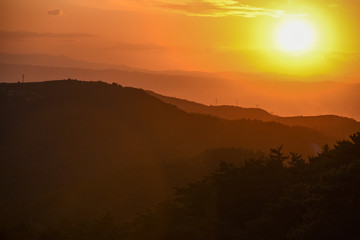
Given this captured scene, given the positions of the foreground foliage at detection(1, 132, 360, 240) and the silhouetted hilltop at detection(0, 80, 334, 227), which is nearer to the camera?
the foreground foliage at detection(1, 132, 360, 240)

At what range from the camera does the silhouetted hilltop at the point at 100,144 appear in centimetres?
9462

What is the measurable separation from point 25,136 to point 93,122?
15.3 m

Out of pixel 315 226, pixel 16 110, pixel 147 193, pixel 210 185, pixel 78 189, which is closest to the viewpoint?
pixel 315 226

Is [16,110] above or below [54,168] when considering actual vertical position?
above

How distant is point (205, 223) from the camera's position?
42.4 meters

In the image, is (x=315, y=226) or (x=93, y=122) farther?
(x=93, y=122)

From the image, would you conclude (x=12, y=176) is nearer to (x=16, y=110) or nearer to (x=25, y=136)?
(x=25, y=136)

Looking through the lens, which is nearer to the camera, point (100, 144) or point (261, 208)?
point (261, 208)

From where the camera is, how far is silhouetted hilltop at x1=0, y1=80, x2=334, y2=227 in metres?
94.6

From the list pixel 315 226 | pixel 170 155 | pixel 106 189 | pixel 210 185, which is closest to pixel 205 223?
pixel 210 185

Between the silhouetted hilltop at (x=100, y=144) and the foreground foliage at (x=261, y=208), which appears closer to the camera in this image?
the foreground foliage at (x=261, y=208)

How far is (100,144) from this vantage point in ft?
458

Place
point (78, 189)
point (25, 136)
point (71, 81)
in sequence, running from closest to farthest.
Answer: point (78, 189), point (25, 136), point (71, 81)

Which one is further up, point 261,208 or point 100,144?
point 100,144
